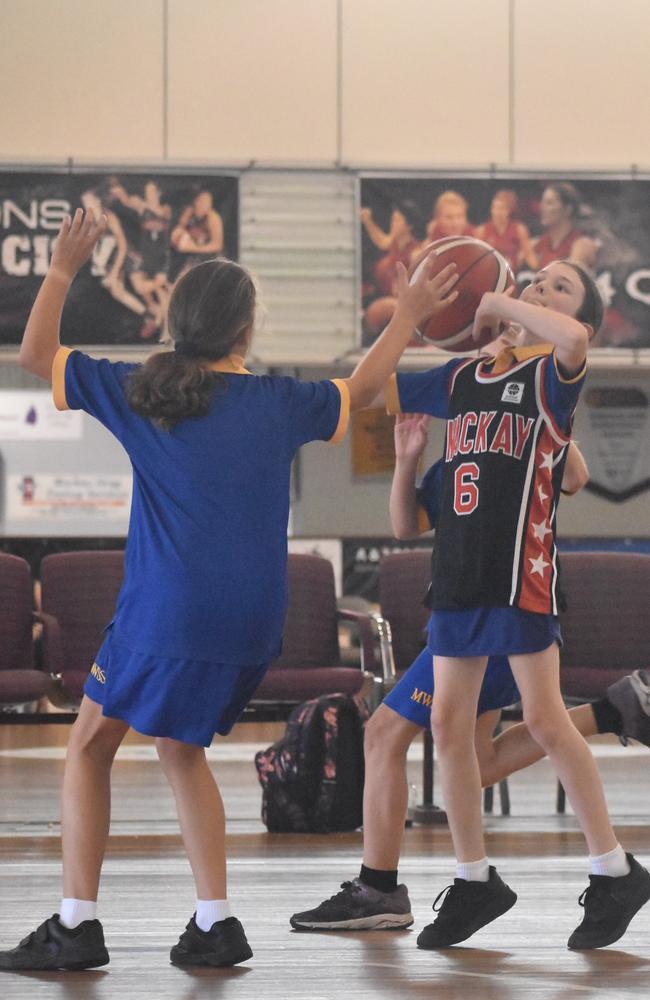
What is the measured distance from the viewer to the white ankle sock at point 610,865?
9.48ft

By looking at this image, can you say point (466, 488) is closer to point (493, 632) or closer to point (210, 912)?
point (493, 632)

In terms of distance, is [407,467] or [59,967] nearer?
[59,967]

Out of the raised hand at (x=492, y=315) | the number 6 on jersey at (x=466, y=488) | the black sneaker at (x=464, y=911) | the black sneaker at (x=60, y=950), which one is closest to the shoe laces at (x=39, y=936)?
the black sneaker at (x=60, y=950)

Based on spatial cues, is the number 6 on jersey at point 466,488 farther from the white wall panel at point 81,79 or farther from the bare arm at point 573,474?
the white wall panel at point 81,79

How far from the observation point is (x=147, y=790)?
20.8 ft

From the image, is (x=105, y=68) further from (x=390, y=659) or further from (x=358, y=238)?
(x=390, y=659)

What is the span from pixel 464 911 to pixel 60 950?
812 mm

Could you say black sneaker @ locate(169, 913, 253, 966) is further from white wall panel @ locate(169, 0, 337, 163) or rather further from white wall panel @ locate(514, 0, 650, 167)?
white wall panel @ locate(514, 0, 650, 167)

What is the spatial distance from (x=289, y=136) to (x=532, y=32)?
6.14ft

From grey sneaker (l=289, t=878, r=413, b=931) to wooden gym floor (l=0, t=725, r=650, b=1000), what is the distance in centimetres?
4

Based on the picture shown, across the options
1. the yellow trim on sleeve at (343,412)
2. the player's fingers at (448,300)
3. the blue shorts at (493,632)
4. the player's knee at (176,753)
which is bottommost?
the player's knee at (176,753)

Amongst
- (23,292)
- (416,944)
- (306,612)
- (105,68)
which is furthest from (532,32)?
(416,944)

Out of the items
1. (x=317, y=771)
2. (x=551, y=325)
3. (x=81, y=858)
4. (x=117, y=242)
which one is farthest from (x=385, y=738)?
(x=117, y=242)

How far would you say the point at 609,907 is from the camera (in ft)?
9.46
